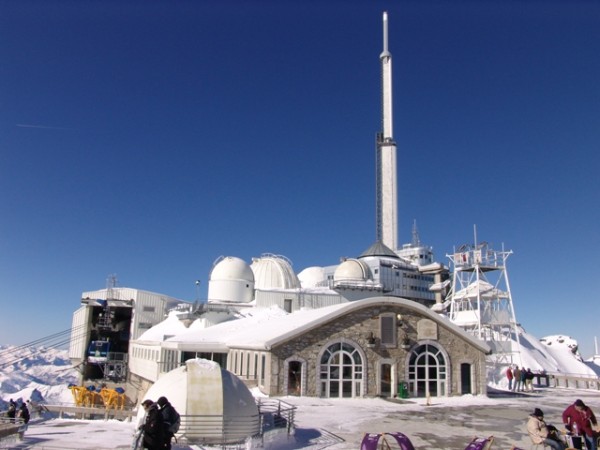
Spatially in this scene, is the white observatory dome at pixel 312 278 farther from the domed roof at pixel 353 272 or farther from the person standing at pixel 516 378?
the person standing at pixel 516 378

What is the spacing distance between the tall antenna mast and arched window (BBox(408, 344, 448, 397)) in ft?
203

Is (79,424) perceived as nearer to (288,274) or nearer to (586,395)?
(586,395)

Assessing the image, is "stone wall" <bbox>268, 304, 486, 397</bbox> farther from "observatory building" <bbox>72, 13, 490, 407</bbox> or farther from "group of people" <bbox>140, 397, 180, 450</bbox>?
"group of people" <bbox>140, 397, 180, 450</bbox>

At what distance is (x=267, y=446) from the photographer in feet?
43.4

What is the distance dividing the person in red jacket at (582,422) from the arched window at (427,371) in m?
14.0

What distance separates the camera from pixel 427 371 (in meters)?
25.8

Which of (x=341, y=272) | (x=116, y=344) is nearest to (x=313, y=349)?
(x=116, y=344)

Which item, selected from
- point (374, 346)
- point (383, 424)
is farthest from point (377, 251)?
point (383, 424)

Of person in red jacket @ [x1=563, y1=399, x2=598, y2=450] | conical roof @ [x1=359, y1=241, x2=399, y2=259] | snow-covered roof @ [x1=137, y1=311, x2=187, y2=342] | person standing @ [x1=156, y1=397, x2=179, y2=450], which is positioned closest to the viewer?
person standing @ [x1=156, y1=397, x2=179, y2=450]

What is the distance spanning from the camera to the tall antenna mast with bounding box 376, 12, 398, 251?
8975cm

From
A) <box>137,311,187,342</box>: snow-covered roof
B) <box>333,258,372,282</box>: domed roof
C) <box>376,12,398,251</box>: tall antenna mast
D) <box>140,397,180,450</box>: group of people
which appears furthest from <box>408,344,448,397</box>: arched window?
<box>376,12,398,251</box>: tall antenna mast

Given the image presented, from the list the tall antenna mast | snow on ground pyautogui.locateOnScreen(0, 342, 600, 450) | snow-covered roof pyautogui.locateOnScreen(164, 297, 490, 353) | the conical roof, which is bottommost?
snow on ground pyautogui.locateOnScreen(0, 342, 600, 450)

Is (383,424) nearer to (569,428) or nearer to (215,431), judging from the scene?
(215,431)

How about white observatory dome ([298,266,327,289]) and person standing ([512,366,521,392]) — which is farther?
white observatory dome ([298,266,327,289])
